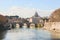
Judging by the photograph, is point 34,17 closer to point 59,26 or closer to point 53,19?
point 53,19

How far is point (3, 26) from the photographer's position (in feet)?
135

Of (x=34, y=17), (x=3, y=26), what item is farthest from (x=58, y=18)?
(x=34, y=17)

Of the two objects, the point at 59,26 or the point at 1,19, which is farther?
the point at 1,19

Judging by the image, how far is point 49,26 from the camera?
4081 cm

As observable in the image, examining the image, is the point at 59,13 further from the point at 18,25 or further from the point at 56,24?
the point at 18,25

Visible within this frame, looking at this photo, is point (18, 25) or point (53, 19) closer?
point (53, 19)


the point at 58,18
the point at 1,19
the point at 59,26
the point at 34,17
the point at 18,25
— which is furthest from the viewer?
the point at 34,17

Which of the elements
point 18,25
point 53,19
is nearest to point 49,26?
point 53,19

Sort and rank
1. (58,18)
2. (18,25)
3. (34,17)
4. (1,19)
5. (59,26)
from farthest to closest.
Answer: (34,17) < (18,25) < (1,19) < (58,18) < (59,26)

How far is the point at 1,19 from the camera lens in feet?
142

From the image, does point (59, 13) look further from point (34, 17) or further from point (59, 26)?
point (34, 17)

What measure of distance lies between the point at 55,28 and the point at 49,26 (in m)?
5.61

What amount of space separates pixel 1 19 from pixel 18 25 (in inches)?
459

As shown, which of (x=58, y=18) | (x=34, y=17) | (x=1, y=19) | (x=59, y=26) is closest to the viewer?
(x=59, y=26)
